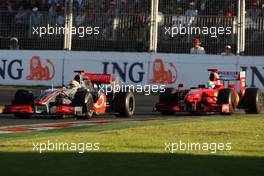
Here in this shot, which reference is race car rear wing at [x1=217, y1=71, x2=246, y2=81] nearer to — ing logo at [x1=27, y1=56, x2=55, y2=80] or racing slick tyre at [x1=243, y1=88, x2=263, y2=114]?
racing slick tyre at [x1=243, y1=88, x2=263, y2=114]

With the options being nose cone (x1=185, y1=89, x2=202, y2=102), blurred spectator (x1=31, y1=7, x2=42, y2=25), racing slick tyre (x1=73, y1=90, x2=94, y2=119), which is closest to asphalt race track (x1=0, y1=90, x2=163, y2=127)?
racing slick tyre (x1=73, y1=90, x2=94, y2=119)

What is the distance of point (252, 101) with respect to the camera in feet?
65.7

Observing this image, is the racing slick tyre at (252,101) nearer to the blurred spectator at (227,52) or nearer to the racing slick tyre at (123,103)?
the racing slick tyre at (123,103)

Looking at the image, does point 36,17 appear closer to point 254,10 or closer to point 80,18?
point 80,18

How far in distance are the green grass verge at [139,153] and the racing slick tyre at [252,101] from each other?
4.54 m

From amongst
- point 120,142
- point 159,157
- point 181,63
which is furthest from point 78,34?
point 159,157

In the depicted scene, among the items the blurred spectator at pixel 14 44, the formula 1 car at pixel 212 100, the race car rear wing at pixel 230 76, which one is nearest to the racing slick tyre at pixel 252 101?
the formula 1 car at pixel 212 100

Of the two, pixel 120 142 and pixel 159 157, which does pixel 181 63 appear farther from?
pixel 159 157

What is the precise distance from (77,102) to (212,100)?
360 cm

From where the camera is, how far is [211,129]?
48.2 ft

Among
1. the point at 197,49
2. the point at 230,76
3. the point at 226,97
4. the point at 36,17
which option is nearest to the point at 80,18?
the point at 36,17

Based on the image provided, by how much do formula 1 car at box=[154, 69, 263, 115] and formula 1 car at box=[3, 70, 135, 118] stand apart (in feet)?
3.53

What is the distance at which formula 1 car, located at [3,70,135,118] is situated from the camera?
1781 centimetres

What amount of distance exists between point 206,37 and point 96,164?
18.7 m
